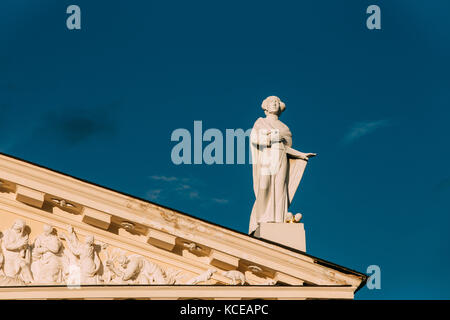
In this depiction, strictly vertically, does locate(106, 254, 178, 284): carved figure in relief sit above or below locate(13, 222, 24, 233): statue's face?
below

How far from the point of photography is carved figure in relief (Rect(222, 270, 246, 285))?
63.9ft

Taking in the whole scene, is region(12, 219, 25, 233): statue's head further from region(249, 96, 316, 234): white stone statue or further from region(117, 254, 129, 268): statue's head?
region(249, 96, 316, 234): white stone statue

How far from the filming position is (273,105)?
21.4m

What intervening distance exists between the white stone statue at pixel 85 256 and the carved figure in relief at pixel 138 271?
0.84ft

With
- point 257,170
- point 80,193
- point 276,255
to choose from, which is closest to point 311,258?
point 276,255

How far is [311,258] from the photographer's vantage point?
1953 cm

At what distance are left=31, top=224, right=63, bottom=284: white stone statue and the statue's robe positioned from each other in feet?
11.8

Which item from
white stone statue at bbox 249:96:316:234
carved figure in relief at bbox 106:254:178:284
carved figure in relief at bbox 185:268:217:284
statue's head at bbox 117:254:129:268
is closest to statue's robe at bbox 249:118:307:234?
white stone statue at bbox 249:96:316:234

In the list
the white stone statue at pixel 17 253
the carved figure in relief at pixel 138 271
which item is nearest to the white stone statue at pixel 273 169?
the carved figure in relief at pixel 138 271

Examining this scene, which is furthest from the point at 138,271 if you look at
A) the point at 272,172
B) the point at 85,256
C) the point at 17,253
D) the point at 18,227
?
the point at 272,172

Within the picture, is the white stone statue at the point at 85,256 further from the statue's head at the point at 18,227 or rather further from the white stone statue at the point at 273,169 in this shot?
the white stone statue at the point at 273,169

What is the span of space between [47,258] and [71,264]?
41 centimetres

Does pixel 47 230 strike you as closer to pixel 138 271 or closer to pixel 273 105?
pixel 138 271

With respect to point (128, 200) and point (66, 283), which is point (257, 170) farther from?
point (66, 283)
